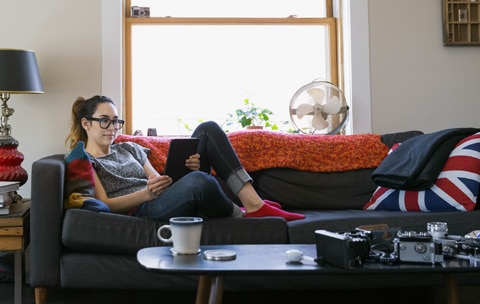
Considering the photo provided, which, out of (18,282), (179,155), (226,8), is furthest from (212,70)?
(18,282)

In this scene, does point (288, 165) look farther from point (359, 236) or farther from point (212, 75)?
point (359, 236)

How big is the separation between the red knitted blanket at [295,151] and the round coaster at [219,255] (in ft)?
4.42

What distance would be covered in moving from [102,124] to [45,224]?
54cm

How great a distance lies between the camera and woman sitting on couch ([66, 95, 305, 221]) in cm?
211

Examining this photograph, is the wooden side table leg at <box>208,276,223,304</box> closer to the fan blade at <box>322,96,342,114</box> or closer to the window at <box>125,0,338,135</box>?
the fan blade at <box>322,96,342,114</box>

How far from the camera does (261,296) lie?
2.44 meters

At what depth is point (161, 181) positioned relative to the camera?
2.15 m

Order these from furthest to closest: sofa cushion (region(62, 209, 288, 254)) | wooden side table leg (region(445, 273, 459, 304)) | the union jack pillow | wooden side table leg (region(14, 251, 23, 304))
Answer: the union jack pillow, wooden side table leg (region(14, 251, 23, 304)), sofa cushion (region(62, 209, 288, 254)), wooden side table leg (region(445, 273, 459, 304))

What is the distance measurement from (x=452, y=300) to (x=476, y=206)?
102cm

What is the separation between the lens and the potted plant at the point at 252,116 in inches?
129

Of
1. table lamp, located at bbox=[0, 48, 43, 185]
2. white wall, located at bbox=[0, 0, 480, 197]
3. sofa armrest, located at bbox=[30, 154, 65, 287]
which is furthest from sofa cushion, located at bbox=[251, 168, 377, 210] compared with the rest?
table lamp, located at bbox=[0, 48, 43, 185]

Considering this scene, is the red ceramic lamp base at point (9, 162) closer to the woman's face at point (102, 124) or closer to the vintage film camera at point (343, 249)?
the woman's face at point (102, 124)

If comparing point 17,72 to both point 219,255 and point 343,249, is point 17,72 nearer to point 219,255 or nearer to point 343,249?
point 219,255

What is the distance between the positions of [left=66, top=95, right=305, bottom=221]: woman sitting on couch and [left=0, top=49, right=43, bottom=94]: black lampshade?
399mm
